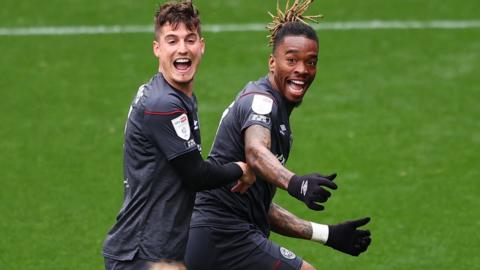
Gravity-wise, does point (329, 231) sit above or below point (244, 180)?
below

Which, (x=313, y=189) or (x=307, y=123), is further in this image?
(x=307, y=123)

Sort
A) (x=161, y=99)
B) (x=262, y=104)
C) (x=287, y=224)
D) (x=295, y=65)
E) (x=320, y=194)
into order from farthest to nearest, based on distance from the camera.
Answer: (x=287, y=224), (x=295, y=65), (x=262, y=104), (x=161, y=99), (x=320, y=194)

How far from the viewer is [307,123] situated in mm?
13852

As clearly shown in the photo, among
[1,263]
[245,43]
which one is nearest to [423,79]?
[245,43]

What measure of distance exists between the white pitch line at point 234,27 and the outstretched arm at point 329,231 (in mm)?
8731

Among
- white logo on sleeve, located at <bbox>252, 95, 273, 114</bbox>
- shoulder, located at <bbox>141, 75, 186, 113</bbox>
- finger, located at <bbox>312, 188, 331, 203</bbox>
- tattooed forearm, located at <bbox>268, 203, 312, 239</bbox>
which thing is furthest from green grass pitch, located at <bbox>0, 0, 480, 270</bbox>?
shoulder, located at <bbox>141, 75, 186, 113</bbox>

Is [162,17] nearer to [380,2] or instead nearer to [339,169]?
[339,169]

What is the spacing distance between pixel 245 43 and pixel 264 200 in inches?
336

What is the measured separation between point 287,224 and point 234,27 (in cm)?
890

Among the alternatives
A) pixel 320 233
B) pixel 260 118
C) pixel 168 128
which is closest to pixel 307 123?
pixel 320 233

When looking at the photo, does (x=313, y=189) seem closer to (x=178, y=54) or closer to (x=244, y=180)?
(x=244, y=180)

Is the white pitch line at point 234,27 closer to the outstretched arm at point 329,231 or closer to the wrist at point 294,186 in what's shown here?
the outstretched arm at point 329,231

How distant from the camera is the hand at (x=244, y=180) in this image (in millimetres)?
7367

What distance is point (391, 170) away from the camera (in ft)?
41.3
